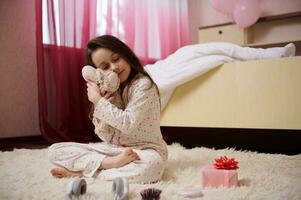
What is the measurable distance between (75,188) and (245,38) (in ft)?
8.35

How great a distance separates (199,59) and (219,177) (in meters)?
0.89

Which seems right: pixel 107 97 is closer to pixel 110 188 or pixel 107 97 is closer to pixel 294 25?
pixel 110 188

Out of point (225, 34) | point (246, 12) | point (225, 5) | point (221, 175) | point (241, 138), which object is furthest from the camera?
point (225, 34)

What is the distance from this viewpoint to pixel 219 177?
2.96 feet

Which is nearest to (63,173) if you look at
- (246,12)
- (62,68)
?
(62,68)

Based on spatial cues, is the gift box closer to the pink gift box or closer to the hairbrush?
the pink gift box

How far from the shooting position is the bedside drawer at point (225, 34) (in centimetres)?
301

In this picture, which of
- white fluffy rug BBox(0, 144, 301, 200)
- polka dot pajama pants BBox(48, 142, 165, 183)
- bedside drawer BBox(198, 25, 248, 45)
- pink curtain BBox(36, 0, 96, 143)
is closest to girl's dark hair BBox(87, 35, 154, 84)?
polka dot pajama pants BBox(48, 142, 165, 183)

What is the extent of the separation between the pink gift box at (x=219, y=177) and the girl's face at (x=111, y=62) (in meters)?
0.41

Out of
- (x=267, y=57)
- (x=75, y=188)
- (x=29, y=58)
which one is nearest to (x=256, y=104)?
(x=267, y=57)

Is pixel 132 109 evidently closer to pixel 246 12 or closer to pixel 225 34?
pixel 246 12

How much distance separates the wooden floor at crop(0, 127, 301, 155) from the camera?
72.2 inches

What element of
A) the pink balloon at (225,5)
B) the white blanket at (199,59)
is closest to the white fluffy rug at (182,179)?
the white blanket at (199,59)

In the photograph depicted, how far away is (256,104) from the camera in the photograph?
153 cm
